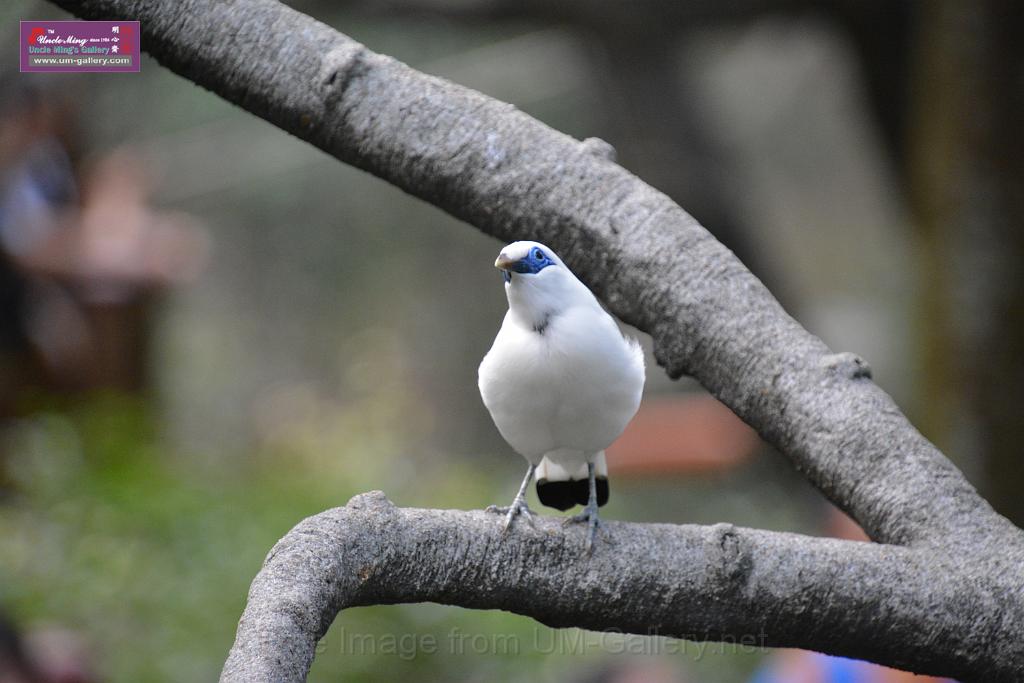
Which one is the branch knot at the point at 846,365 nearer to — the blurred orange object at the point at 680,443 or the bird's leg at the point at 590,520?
the bird's leg at the point at 590,520

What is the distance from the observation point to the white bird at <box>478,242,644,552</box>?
173 cm

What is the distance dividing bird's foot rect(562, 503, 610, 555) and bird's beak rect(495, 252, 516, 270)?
37cm

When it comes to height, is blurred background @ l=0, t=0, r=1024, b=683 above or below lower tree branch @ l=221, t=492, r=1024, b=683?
above

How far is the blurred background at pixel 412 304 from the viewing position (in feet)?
12.6

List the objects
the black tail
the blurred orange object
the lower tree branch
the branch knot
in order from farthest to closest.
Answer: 1. the blurred orange object
2. the black tail
3. the branch knot
4. the lower tree branch

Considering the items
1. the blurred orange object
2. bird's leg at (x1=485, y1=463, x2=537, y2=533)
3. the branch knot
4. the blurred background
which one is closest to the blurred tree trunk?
the blurred background

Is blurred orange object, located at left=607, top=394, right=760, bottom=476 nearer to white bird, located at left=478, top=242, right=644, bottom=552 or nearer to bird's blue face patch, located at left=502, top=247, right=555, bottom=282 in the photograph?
white bird, located at left=478, top=242, right=644, bottom=552

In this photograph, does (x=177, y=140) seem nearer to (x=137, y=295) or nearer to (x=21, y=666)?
(x=137, y=295)

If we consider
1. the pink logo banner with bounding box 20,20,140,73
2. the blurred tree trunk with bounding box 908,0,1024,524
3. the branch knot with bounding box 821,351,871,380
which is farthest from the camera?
the blurred tree trunk with bounding box 908,0,1024,524

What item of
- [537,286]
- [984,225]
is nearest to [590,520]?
[537,286]

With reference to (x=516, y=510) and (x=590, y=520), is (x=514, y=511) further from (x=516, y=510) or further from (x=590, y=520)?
(x=590, y=520)

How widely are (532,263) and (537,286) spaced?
43 mm

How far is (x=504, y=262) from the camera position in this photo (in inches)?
63.7

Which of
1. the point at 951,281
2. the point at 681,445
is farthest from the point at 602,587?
the point at 681,445
